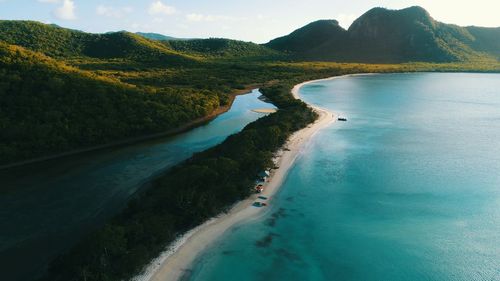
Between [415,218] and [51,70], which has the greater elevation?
[51,70]

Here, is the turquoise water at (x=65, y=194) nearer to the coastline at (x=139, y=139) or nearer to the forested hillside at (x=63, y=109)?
the coastline at (x=139, y=139)

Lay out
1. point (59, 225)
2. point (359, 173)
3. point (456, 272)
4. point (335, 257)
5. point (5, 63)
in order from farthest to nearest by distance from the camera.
A: point (5, 63), point (359, 173), point (59, 225), point (335, 257), point (456, 272)

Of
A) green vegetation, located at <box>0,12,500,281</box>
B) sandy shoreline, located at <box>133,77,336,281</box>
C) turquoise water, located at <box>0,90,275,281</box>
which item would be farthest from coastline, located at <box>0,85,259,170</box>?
sandy shoreline, located at <box>133,77,336,281</box>

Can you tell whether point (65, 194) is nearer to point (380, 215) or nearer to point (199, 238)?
point (199, 238)

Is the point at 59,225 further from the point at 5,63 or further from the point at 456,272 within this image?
the point at 5,63

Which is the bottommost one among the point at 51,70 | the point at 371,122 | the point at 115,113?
the point at 371,122

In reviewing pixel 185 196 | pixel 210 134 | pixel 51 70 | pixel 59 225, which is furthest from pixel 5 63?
pixel 185 196
